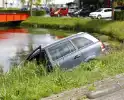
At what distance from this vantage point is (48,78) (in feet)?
28.9

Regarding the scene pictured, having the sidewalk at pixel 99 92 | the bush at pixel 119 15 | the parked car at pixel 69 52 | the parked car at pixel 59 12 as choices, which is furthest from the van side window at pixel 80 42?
the parked car at pixel 59 12

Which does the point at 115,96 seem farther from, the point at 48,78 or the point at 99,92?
the point at 48,78

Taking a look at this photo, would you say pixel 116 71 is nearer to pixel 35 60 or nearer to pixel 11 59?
pixel 35 60

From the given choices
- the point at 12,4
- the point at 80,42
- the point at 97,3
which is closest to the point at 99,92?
the point at 80,42

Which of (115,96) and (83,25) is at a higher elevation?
(115,96)

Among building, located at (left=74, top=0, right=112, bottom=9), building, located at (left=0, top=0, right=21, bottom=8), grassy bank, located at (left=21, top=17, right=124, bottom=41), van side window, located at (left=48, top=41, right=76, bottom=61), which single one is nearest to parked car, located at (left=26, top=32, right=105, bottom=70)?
van side window, located at (left=48, top=41, right=76, bottom=61)

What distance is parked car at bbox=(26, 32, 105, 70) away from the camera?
1191 centimetres

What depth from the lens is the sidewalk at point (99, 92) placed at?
753 centimetres

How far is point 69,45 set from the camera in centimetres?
1238

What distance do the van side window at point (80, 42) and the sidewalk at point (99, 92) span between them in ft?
13.0

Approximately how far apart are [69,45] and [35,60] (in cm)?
126

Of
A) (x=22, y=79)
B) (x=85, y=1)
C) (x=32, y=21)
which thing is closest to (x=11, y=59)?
(x=22, y=79)

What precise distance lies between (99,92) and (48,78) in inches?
59.7

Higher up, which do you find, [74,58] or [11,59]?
[74,58]
